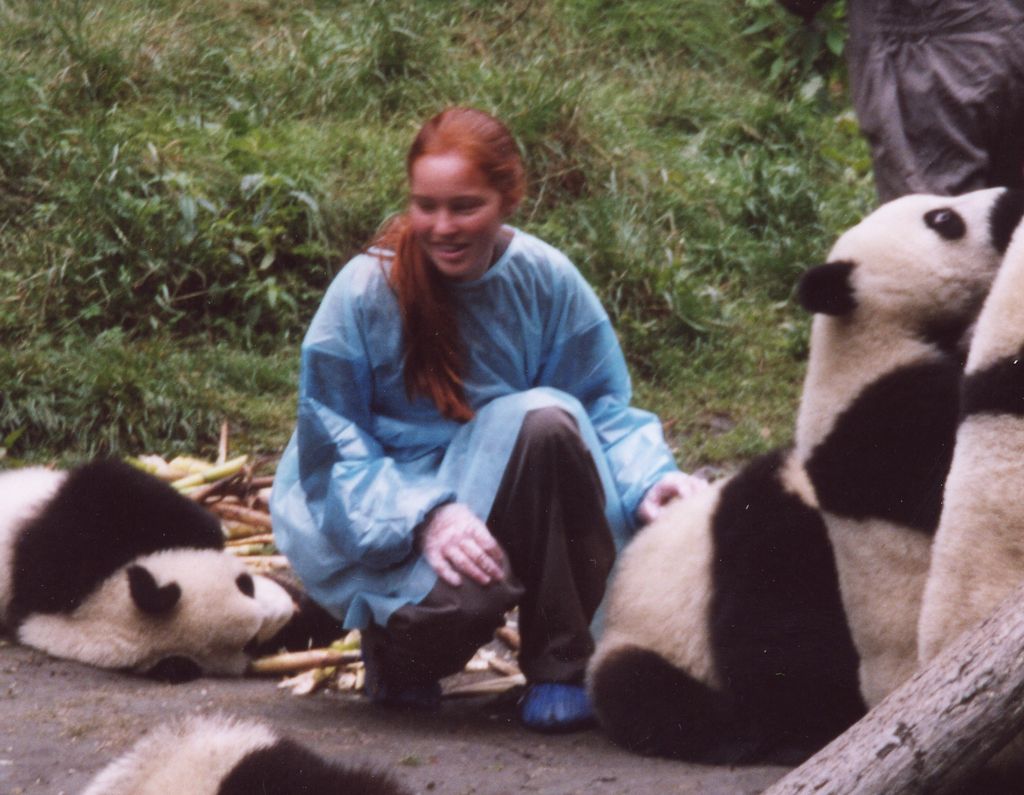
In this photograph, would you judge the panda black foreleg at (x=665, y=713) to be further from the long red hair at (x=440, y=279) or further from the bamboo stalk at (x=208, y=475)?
the bamboo stalk at (x=208, y=475)


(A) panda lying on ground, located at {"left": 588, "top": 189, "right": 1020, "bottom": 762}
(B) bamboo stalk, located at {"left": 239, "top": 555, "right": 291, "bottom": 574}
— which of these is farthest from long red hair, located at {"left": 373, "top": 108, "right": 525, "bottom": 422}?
(B) bamboo stalk, located at {"left": 239, "top": 555, "right": 291, "bottom": 574}

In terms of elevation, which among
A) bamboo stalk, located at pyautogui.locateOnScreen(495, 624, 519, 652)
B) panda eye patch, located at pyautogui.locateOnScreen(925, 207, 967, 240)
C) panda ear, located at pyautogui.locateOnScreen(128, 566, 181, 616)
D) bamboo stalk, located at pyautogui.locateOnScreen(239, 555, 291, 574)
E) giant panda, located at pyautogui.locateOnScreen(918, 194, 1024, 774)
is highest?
panda eye patch, located at pyautogui.locateOnScreen(925, 207, 967, 240)

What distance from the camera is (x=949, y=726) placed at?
221 centimetres

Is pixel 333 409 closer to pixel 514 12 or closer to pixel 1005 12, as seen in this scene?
pixel 1005 12

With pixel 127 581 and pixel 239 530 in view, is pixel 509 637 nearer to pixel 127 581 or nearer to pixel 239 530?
pixel 127 581

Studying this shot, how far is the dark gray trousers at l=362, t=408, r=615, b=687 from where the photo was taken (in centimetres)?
339

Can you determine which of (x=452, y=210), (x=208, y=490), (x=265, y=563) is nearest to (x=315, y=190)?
(x=208, y=490)

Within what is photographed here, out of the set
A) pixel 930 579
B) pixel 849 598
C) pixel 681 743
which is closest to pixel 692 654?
pixel 681 743

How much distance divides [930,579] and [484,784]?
3.35 feet

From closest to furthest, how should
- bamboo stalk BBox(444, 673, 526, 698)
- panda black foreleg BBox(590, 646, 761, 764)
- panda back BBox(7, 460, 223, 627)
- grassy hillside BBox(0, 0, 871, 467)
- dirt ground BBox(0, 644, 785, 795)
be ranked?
dirt ground BBox(0, 644, 785, 795)
panda black foreleg BBox(590, 646, 761, 764)
bamboo stalk BBox(444, 673, 526, 698)
panda back BBox(7, 460, 223, 627)
grassy hillside BBox(0, 0, 871, 467)

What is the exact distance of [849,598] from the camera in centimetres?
289

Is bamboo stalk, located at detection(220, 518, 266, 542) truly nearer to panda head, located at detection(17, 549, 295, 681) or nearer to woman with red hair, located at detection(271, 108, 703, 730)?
panda head, located at detection(17, 549, 295, 681)

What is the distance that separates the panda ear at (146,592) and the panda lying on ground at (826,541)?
58.2 inches

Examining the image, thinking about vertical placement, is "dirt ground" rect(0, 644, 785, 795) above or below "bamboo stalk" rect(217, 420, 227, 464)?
above
